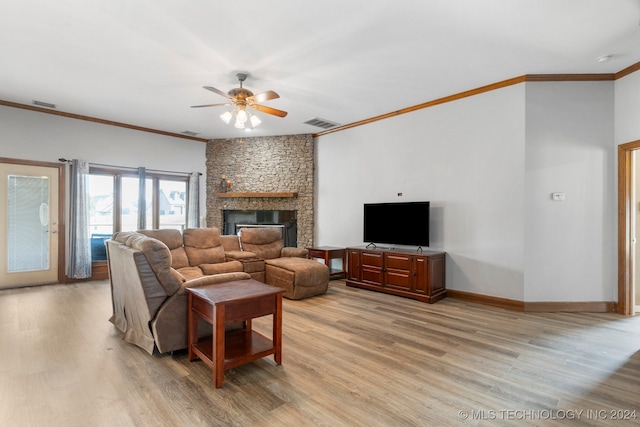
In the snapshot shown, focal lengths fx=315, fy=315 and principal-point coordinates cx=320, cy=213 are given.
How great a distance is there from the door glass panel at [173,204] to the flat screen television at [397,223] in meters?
4.31

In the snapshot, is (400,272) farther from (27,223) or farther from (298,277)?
(27,223)

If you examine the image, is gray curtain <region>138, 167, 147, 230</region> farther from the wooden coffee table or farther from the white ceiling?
the wooden coffee table

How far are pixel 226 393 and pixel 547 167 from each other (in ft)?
14.6

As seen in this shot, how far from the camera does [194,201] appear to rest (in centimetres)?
728

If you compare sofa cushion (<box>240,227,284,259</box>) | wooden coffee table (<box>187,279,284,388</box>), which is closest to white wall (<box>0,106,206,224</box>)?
sofa cushion (<box>240,227,284,259</box>)

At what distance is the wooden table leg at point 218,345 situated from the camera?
2217 millimetres

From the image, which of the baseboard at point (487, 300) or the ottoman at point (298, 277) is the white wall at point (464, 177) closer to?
the baseboard at point (487, 300)

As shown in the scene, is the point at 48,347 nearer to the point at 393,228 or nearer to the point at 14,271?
the point at 14,271

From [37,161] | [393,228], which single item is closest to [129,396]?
[393,228]

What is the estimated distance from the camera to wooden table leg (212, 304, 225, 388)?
87.3 inches

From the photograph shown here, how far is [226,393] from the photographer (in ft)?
7.11

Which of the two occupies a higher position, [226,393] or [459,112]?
[459,112]

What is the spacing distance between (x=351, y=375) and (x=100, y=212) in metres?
5.96

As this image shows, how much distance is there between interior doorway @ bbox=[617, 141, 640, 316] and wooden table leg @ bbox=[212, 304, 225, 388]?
185 inches
